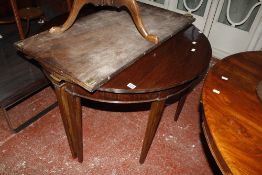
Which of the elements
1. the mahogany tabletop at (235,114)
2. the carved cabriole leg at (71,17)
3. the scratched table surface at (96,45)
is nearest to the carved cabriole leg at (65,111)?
the scratched table surface at (96,45)

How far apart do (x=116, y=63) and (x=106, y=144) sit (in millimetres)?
873

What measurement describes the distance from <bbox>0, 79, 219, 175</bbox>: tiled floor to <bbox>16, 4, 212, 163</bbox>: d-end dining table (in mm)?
215

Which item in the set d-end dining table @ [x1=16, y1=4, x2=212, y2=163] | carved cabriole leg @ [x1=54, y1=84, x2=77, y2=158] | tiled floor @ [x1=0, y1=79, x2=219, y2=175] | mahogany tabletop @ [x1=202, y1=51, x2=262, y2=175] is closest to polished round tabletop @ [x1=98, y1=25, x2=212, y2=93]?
d-end dining table @ [x1=16, y1=4, x2=212, y2=163]

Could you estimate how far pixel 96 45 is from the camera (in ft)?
4.07

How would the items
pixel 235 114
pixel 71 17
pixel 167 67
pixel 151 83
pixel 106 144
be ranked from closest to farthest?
pixel 235 114 → pixel 151 83 → pixel 167 67 → pixel 71 17 → pixel 106 144

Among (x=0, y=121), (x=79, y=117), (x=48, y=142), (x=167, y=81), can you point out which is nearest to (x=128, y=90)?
(x=167, y=81)

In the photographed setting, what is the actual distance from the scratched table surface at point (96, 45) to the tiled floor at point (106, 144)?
2.75ft

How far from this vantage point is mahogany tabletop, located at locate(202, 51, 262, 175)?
75 centimetres

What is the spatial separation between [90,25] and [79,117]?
23.1 inches

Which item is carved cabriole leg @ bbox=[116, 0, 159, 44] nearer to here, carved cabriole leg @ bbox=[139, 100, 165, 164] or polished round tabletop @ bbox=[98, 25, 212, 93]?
polished round tabletop @ bbox=[98, 25, 212, 93]

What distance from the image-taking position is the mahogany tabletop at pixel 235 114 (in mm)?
748

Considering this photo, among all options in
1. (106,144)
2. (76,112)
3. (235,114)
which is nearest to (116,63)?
(76,112)

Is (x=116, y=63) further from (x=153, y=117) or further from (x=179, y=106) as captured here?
(x=179, y=106)

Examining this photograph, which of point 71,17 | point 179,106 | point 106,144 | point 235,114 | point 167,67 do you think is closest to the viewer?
point 235,114
